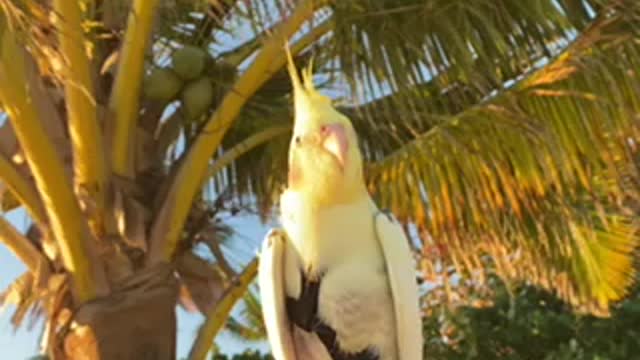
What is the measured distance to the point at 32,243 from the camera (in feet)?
14.1

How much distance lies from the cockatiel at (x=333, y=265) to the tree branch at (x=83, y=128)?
6.08 ft

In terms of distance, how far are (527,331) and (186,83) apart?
4.57 meters

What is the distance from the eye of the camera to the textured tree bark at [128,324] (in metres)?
3.92

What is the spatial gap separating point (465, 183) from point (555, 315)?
4185 mm

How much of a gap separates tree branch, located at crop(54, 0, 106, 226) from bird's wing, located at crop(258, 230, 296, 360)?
1826 mm

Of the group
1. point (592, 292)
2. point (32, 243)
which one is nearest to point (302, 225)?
point (32, 243)

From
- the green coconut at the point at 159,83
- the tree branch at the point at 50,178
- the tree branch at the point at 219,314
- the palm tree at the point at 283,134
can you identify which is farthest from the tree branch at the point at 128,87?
the tree branch at the point at 219,314

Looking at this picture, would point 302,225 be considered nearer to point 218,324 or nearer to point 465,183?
point 465,183

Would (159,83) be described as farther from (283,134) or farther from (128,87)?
(283,134)

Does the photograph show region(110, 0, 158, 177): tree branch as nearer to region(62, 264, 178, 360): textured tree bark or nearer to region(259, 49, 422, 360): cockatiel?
region(62, 264, 178, 360): textured tree bark

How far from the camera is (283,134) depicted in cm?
484

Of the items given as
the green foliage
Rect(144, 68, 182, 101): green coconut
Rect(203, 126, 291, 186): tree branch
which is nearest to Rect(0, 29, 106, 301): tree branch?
Rect(144, 68, 182, 101): green coconut

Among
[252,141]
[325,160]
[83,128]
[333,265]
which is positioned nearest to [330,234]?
[333,265]

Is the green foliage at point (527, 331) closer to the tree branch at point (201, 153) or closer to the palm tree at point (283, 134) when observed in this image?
the palm tree at point (283, 134)
